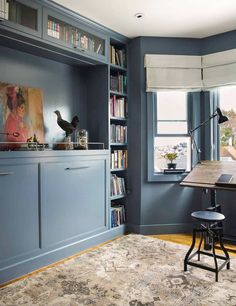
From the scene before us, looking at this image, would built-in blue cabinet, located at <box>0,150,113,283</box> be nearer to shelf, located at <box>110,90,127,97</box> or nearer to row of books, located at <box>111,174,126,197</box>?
row of books, located at <box>111,174,126,197</box>

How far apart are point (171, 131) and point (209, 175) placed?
1115 millimetres

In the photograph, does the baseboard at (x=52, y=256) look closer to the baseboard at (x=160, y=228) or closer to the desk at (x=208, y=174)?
the baseboard at (x=160, y=228)

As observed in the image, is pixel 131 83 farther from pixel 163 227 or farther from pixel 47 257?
pixel 47 257

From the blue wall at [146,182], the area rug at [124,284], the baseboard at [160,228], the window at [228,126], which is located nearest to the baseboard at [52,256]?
the area rug at [124,284]

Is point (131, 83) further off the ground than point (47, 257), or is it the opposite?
point (131, 83)

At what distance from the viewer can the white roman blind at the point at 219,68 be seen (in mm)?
3578

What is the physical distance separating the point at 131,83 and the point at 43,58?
4.08 feet

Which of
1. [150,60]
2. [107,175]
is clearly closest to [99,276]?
[107,175]

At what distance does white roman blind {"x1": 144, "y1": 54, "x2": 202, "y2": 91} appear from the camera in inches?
149

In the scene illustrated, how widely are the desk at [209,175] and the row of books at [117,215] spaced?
3.85 ft

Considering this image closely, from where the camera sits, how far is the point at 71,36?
3139mm

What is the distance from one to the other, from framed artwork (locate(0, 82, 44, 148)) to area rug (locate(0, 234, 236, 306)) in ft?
4.63

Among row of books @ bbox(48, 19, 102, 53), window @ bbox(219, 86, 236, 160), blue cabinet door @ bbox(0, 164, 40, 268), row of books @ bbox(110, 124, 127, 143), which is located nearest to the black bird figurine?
row of books @ bbox(110, 124, 127, 143)

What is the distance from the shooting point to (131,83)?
392cm
